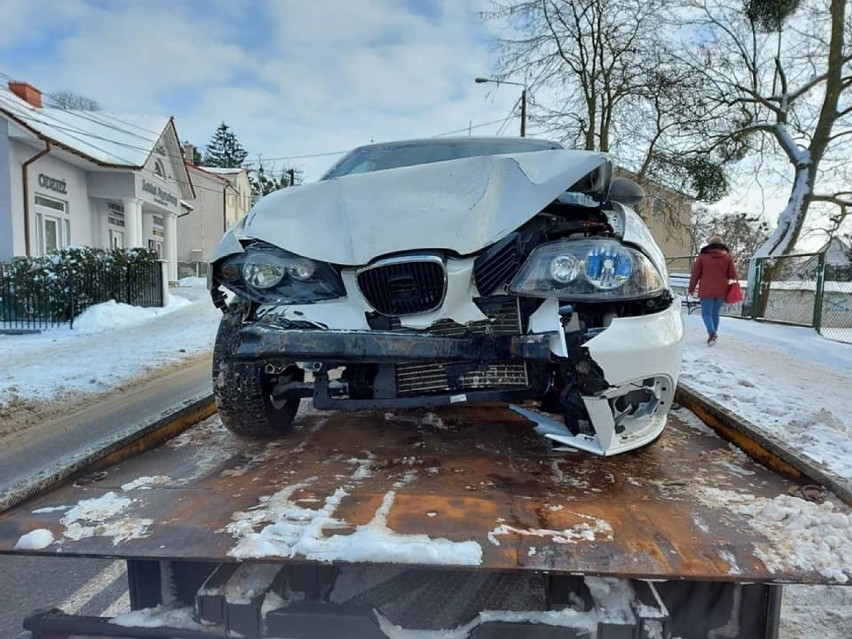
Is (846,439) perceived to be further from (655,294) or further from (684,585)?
(684,585)

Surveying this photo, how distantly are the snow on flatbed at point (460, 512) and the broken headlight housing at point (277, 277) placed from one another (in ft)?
2.23

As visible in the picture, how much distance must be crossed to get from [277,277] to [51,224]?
19397 millimetres

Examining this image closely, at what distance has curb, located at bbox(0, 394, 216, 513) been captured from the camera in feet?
5.93

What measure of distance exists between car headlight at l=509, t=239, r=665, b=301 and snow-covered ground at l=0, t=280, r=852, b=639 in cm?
89

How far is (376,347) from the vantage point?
2.13 m

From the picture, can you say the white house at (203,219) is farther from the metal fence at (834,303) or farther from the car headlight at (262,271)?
the car headlight at (262,271)

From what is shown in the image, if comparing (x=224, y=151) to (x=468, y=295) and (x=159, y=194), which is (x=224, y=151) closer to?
(x=159, y=194)

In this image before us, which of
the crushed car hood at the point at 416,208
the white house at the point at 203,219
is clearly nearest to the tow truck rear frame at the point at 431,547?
the crushed car hood at the point at 416,208

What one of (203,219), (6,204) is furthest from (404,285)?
(203,219)

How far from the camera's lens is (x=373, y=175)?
2.58 meters

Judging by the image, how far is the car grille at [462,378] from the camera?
2285 mm

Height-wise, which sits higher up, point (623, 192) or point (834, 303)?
point (623, 192)

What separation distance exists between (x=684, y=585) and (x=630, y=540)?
16 centimetres

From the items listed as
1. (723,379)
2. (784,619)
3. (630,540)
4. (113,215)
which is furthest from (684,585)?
(113,215)
